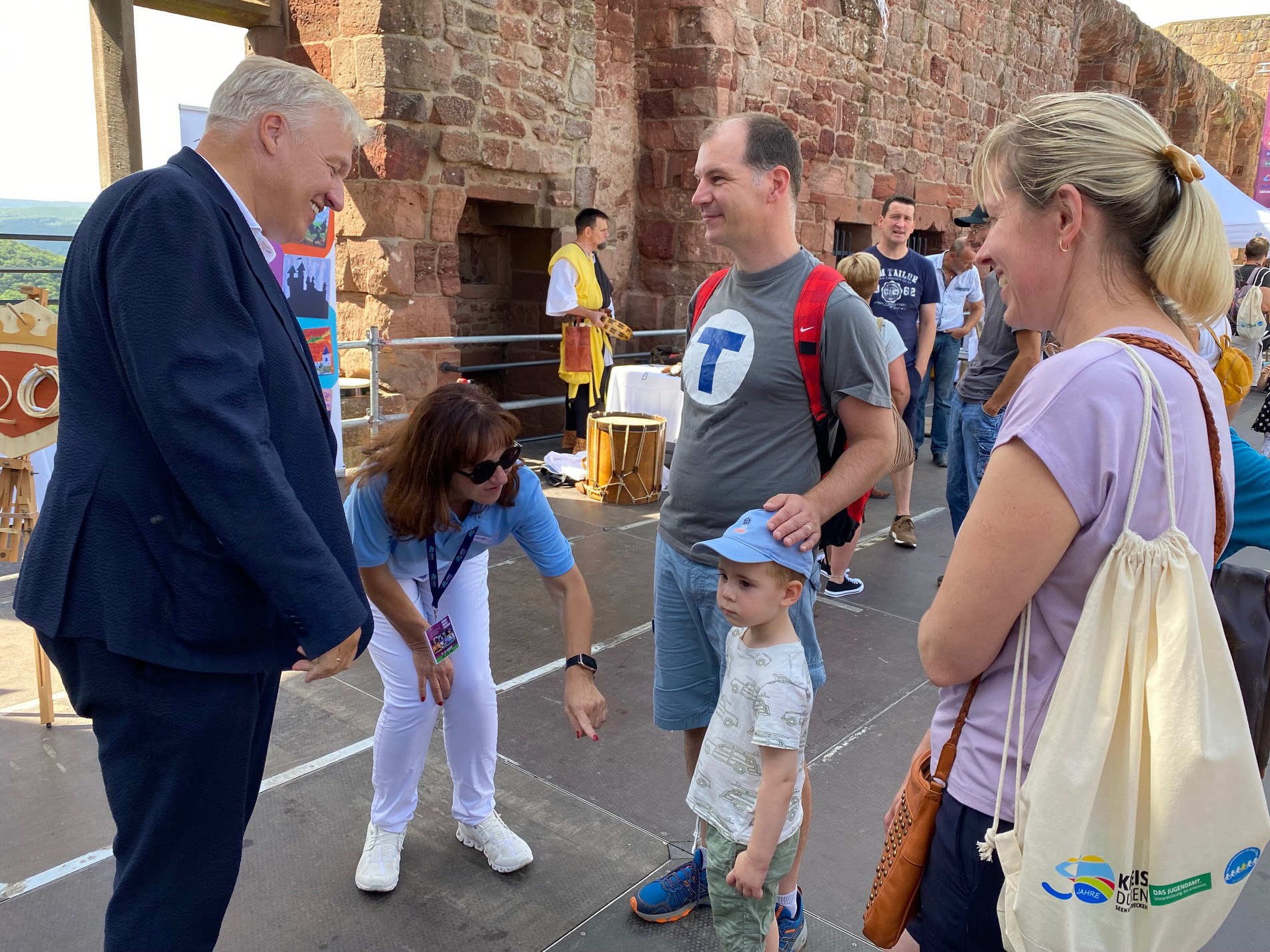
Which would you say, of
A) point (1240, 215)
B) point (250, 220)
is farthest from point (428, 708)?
point (1240, 215)

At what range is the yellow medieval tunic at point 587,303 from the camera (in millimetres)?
7406

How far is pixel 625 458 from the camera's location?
20.9 feet

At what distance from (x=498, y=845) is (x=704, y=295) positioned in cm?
157

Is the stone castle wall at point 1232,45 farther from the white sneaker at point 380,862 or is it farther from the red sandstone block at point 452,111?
the white sneaker at point 380,862

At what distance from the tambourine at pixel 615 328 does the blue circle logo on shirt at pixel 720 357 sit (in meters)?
5.21

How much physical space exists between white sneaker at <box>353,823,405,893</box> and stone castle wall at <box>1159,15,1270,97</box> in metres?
29.5

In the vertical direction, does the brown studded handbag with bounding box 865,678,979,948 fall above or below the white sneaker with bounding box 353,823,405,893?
above

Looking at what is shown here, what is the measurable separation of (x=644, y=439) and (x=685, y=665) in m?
4.06

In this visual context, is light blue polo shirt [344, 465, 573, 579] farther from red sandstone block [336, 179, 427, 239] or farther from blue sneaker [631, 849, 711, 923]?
red sandstone block [336, 179, 427, 239]

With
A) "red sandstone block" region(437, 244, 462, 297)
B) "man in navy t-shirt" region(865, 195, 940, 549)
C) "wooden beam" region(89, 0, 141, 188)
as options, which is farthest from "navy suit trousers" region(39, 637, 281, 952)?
"red sandstone block" region(437, 244, 462, 297)

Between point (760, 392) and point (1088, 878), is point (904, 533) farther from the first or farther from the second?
point (1088, 878)

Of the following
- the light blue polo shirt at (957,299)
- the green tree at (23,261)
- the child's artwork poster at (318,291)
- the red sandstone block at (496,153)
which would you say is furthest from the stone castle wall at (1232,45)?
the green tree at (23,261)

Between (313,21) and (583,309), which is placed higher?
(313,21)

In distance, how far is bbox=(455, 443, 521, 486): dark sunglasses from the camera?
2244mm
